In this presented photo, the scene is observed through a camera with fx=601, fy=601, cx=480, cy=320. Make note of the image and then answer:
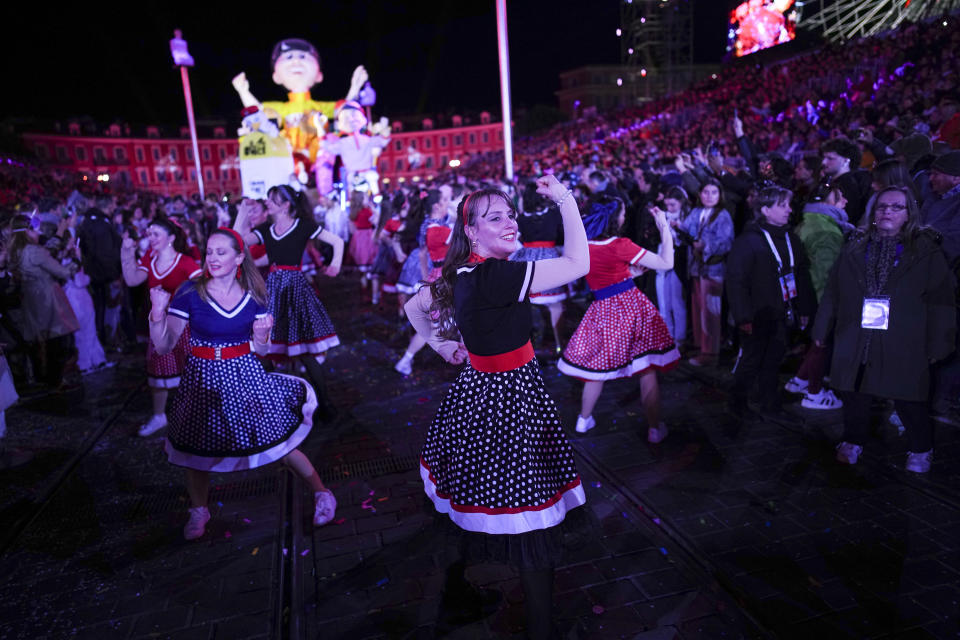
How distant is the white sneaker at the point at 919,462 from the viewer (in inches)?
163

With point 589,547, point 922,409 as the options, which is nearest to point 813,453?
point 922,409

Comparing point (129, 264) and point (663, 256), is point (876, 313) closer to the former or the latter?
point (663, 256)

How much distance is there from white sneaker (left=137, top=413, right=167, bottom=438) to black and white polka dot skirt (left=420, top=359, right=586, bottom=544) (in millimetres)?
4233

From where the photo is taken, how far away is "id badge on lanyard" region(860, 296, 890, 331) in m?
4.09

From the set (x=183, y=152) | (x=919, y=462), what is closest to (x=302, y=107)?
(x=919, y=462)

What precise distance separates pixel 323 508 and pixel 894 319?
13.3 feet

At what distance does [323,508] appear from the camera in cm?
400

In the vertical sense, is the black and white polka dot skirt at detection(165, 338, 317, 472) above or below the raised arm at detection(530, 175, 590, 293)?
below

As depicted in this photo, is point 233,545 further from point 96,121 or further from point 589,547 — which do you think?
point 96,121

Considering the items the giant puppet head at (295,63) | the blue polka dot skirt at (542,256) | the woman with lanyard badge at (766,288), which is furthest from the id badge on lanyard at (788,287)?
the giant puppet head at (295,63)

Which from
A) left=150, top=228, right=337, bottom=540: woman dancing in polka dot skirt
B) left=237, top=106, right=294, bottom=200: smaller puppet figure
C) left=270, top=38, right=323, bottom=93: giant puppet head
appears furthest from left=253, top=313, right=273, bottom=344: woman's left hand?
left=270, top=38, right=323, bottom=93: giant puppet head

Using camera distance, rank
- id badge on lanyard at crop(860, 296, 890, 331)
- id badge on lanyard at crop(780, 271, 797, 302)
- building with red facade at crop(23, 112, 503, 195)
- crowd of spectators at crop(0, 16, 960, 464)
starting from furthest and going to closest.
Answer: building with red facade at crop(23, 112, 503, 195), crowd of spectators at crop(0, 16, 960, 464), id badge on lanyard at crop(780, 271, 797, 302), id badge on lanyard at crop(860, 296, 890, 331)

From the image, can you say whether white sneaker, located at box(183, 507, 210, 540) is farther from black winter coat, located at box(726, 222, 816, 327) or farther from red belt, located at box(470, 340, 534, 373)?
black winter coat, located at box(726, 222, 816, 327)

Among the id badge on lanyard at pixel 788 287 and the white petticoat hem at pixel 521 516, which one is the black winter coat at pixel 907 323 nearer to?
the id badge on lanyard at pixel 788 287
